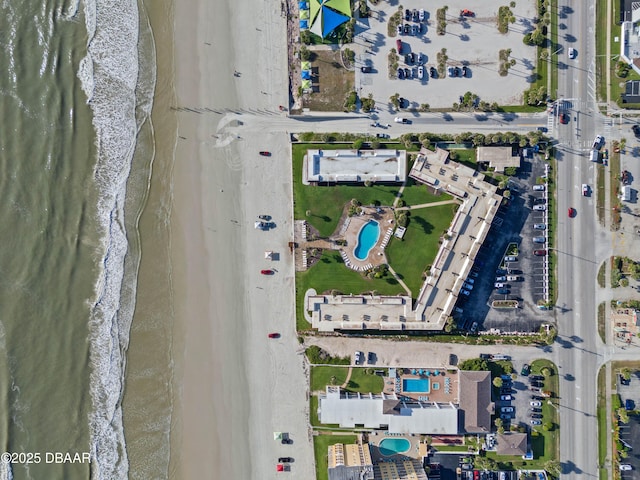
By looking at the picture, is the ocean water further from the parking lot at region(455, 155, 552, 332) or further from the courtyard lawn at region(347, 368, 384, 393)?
the parking lot at region(455, 155, 552, 332)

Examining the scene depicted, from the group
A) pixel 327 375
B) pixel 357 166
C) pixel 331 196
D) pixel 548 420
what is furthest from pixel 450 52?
pixel 548 420

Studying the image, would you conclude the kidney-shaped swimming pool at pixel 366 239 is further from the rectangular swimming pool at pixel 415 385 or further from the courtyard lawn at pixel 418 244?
the rectangular swimming pool at pixel 415 385

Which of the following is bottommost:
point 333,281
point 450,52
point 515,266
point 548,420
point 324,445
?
point 324,445

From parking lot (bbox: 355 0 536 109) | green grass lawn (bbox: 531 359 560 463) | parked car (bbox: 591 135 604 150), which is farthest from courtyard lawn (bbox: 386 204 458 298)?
parked car (bbox: 591 135 604 150)

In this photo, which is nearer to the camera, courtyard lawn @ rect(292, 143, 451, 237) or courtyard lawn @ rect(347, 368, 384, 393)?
courtyard lawn @ rect(292, 143, 451, 237)

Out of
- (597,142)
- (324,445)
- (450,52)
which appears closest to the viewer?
(597,142)

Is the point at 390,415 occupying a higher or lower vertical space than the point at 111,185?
lower

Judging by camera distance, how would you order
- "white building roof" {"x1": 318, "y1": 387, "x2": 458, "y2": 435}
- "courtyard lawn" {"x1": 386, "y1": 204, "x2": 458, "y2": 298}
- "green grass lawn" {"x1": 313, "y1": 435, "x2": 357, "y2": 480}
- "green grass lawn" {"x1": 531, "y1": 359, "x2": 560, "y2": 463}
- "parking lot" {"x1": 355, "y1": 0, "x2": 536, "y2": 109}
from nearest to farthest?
"white building roof" {"x1": 318, "y1": 387, "x2": 458, "y2": 435}
"parking lot" {"x1": 355, "y1": 0, "x2": 536, "y2": 109}
"courtyard lawn" {"x1": 386, "y1": 204, "x2": 458, "y2": 298}
"green grass lawn" {"x1": 531, "y1": 359, "x2": 560, "y2": 463}
"green grass lawn" {"x1": 313, "y1": 435, "x2": 357, "y2": 480}

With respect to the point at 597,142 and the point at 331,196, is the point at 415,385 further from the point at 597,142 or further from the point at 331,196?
the point at 597,142
